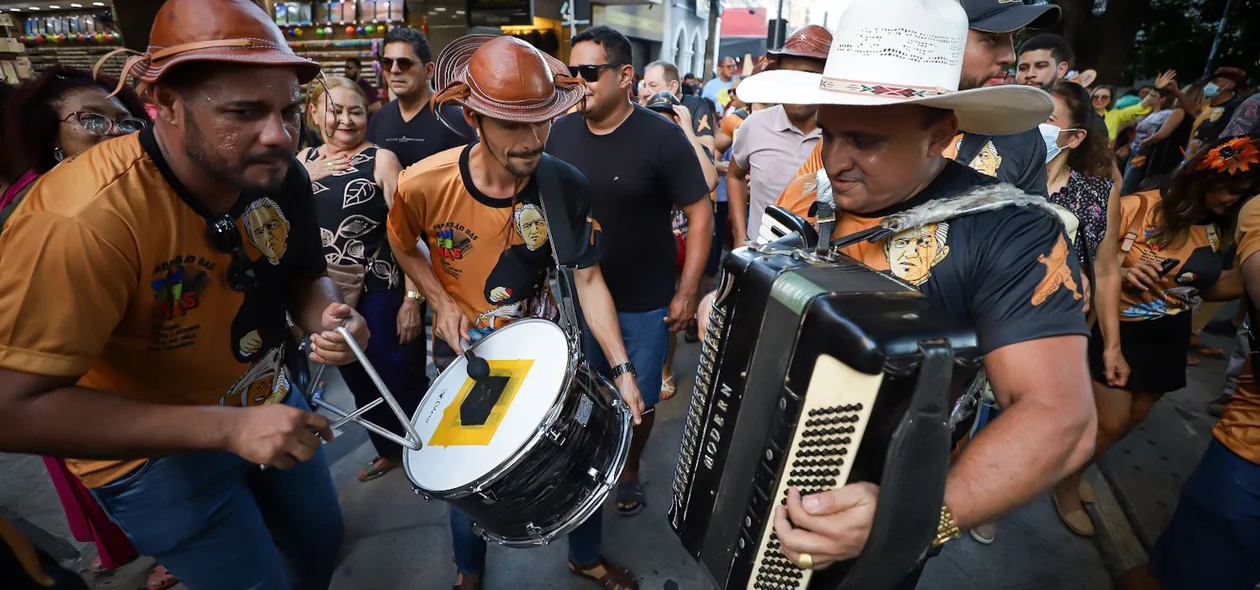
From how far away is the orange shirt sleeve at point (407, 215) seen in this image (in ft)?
7.70

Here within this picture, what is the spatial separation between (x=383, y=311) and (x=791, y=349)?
8.63 ft

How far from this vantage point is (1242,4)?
489 inches

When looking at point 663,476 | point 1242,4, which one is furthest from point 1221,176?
point 1242,4

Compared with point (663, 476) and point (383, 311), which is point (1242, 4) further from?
point (383, 311)

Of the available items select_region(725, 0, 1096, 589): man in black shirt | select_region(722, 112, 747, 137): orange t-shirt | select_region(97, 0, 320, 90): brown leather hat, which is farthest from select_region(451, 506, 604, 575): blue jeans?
select_region(722, 112, 747, 137): orange t-shirt

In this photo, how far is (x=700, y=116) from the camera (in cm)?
621

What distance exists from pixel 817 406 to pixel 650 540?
225 centimetres

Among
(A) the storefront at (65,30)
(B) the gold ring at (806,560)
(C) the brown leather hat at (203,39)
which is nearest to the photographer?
(B) the gold ring at (806,560)

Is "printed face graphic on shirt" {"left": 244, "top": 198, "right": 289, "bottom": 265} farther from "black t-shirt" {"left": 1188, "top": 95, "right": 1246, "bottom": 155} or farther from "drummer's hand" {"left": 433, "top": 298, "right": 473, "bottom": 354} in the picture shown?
"black t-shirt" {"left": 1188, "top": 95, "right": 1246, "bottom": 155}

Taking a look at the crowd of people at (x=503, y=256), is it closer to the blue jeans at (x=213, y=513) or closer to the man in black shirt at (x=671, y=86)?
the blue jeans at (x=213, y=513)

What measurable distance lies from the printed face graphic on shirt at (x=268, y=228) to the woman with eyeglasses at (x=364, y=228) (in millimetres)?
1035

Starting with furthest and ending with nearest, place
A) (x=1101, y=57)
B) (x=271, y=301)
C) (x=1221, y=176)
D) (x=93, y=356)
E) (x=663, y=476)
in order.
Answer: (x=1101, y=57)
(x=663, y=476)
(x=1221, y=176)
(x=271, y=301)
(x=93, y=356)

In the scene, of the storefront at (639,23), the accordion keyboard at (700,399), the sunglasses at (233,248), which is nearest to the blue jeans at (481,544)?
the accordion keyboard at (700,399)

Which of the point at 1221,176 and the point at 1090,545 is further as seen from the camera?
the point at 1090,545
